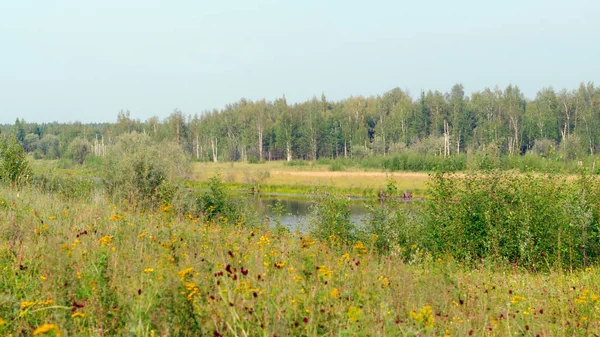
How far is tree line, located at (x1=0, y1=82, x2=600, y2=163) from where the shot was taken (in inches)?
2643

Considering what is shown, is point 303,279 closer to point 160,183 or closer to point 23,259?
point 23,259

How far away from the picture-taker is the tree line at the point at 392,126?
67.1 meters

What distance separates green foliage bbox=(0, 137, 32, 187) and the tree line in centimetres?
5041

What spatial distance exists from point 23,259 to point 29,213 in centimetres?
317

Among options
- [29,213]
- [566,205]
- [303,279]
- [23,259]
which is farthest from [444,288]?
[566,205]

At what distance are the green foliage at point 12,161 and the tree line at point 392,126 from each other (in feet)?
165

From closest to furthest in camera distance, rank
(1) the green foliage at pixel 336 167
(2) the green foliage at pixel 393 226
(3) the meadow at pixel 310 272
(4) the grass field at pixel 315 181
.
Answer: (3) the meadow at pixel 310 272, (2) the green foliage at pixel 393 226, (4) the grass field at pixel 315 181, (1) the green foliage at pixel 336 167

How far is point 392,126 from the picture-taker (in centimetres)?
7700

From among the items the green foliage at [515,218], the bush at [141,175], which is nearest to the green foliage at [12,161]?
the bush at [141,175]

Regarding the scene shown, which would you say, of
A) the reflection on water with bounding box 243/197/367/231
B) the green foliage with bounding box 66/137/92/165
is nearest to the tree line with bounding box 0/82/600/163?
the green foliage with bounding box 66/137/92/165

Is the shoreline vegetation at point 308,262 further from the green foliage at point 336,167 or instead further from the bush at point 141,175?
the green foliage at point 336,167

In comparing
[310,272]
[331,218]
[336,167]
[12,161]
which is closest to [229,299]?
[310,272]

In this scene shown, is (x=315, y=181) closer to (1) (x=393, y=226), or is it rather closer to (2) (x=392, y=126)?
(1) (x=393, y=226)

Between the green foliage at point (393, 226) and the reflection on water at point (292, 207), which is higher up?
the green foliage at point (393, 226)
